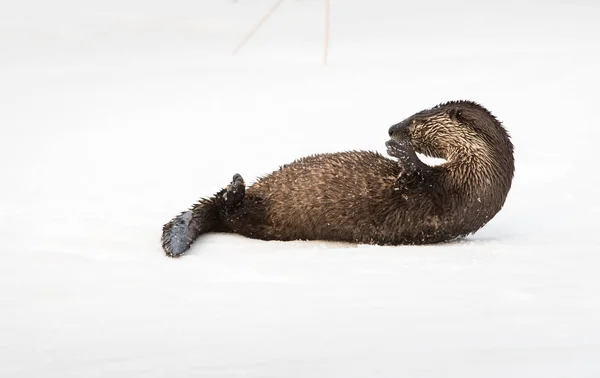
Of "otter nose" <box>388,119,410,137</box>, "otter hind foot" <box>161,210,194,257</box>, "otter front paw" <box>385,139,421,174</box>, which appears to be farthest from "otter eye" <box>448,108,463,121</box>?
"otter hind foot" <box>161,210,194,257</box>

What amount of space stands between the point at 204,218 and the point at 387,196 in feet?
3.16

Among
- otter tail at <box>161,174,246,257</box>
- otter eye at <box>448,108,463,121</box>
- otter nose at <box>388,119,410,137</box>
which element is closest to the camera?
otter tail at <box>161,174,246,257</box>

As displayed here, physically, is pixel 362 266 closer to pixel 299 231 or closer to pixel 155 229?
pixel 299 231

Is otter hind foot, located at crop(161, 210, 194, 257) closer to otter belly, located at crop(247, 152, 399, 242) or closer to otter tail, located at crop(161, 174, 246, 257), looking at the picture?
otter tail, located at crop(161, 174, 246, 257)

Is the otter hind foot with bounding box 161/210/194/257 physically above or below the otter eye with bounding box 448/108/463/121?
below

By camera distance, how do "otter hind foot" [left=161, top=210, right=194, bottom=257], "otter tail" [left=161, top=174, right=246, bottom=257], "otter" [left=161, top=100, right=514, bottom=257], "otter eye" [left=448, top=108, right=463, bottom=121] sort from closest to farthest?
"otter hind foot" [left=161, top=210, right=194, bottom=257], "otter tail" [left=161, top=174, right=246, bottom=257], "otter" [left=161, top=100, right=514, bottom=257], "otter eye" [left=448, top=108, right=463, bottom=121]

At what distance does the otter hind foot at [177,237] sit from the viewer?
15.8 feet

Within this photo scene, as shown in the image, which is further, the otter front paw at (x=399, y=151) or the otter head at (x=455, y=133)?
the otter head at (x=455, y=133)

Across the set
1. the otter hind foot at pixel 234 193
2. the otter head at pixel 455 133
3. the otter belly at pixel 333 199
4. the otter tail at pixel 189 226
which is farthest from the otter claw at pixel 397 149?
the otter tail at pixel 189 226

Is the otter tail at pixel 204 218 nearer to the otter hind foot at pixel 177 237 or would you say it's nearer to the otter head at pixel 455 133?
the otter hind foot at pixel 177 237

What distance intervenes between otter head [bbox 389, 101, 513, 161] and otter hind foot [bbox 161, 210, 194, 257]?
1.24 meters

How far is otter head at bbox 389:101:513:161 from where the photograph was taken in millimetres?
5188

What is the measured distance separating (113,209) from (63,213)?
0.31 metres

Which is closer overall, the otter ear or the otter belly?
the otter belly
